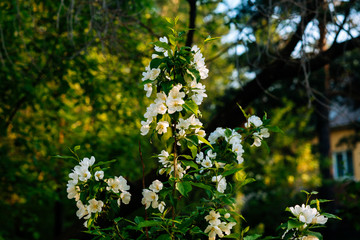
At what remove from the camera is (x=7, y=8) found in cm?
557

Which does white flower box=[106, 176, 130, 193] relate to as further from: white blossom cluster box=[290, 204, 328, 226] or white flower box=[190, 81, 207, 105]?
white blossom cluster box=[290, 204, 328, 226]

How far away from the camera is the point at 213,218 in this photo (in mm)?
2025

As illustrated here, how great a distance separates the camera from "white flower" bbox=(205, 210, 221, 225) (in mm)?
2010

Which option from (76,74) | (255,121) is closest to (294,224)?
(255,121)

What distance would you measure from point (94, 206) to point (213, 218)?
0.61m

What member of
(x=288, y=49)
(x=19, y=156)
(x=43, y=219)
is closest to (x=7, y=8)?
(x=19, y=156)

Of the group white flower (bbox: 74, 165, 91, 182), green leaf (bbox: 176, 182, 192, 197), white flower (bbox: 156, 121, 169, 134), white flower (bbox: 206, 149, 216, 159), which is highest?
white flower (bbox: 156, 121, 169, 134)

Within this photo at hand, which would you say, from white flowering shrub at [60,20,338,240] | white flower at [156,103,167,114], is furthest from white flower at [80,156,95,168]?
white flower at [156,103,167,114]

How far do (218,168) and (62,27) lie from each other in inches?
173

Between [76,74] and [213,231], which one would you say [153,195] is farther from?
[76,74]

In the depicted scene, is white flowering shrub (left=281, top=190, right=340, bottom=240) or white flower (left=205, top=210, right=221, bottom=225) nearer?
white flowering shrub (left=281, top=190, right=340, bottom=240)

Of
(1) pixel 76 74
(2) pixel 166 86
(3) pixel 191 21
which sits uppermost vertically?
(3) pixel 191 21

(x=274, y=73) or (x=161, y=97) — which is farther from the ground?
Answer: (x=274, y=73)

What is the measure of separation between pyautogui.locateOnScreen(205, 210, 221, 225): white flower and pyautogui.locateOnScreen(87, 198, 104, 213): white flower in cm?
55
